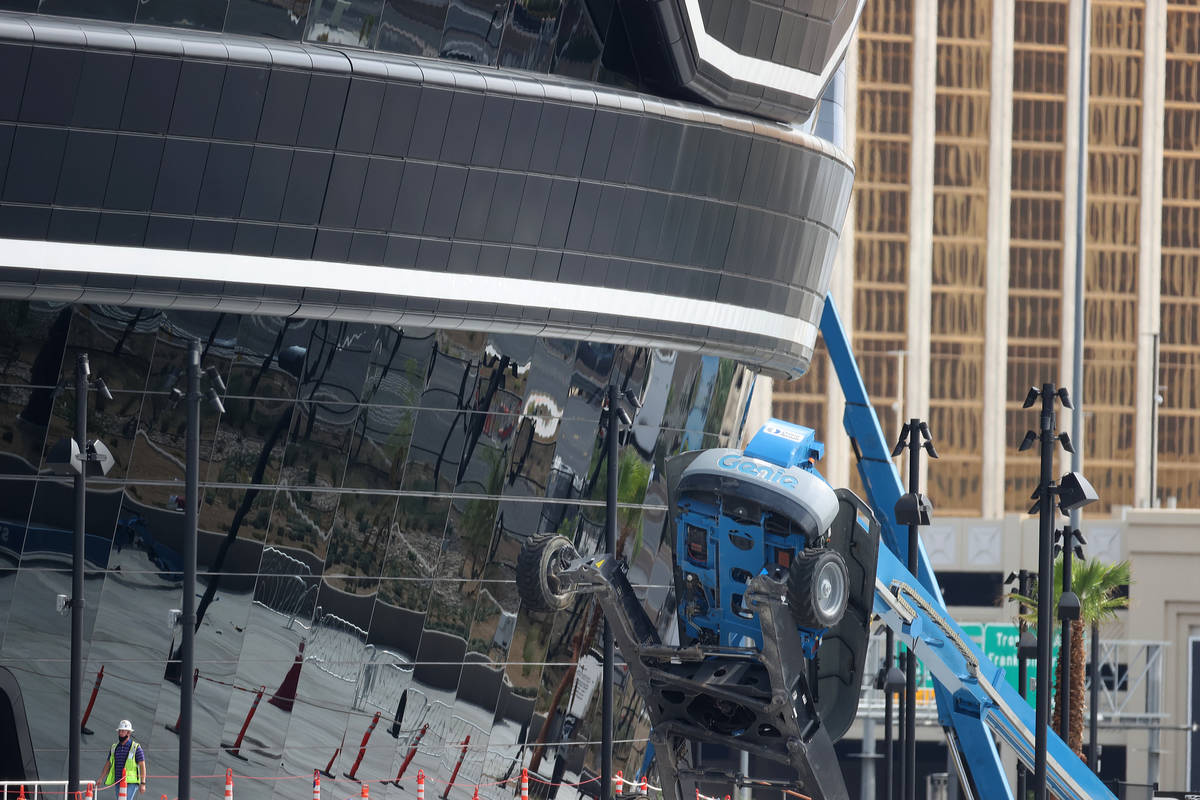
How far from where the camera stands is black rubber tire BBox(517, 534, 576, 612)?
16.8 m

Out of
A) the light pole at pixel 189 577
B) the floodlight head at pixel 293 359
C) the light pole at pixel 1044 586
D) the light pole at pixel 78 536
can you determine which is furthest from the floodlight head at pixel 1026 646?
the light pole at pixel 78 536

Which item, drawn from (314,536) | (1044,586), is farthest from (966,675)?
(314,536)

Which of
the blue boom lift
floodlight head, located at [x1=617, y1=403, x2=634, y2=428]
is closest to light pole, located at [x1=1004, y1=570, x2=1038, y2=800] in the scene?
floodlight head, located at [x1=617, y1=403, x2=634, y2=428]

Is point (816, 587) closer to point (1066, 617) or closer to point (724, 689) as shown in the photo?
point (724, 689)

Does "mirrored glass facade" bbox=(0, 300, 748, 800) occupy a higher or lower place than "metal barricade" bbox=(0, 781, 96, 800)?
higher

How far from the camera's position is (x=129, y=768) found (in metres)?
25.5

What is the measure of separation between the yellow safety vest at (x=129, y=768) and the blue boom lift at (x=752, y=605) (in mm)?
10665

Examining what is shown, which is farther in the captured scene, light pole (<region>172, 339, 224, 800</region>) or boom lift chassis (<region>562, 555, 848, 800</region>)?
light pole (<region>172, 339, 224, 800</region>)

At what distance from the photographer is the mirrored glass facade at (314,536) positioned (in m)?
27.4

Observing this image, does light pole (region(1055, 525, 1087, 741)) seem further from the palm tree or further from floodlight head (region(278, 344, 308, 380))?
floodlight head (region(278, 344, 308, 380))

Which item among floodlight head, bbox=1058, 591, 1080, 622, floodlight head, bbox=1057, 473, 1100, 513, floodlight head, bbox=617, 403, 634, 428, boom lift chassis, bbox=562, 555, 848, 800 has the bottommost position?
boom lift chassis, bbox=562, 555, 848, 800

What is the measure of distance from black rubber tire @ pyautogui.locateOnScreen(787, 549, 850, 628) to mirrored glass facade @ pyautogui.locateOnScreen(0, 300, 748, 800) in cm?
1423

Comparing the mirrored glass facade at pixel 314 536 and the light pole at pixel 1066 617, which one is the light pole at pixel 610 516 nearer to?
the mirrored glass facade at pixel 314 536

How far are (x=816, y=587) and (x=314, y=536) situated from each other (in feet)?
49.2
